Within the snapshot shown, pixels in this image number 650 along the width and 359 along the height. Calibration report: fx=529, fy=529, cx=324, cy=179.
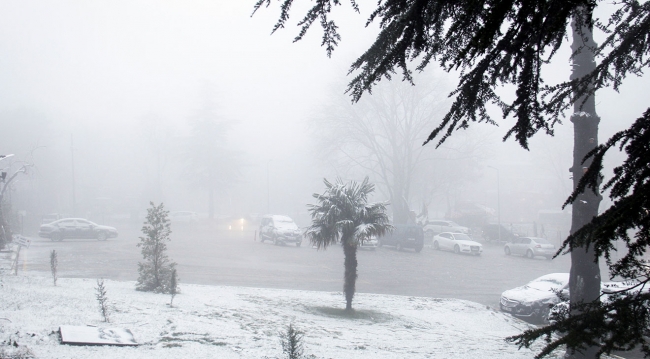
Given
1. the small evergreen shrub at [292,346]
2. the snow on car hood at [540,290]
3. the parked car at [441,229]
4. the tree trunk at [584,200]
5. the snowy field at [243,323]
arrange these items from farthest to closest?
the parked car at [441,229] < the snow on car hood at [540,290] < the tree trunk at [584,200] < the snowy field at [243,323] < the small evergreen shrub at [292,346]

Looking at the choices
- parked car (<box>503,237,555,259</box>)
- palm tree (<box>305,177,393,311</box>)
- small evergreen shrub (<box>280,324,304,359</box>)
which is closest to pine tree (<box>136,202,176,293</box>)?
palm tree (<box>305,177,393,311</box>)

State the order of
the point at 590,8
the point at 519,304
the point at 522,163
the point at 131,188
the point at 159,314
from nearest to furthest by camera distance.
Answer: the point at 590,8 → the point at 159,314 → the point at 519,304 → the point at 131,188 → the point at 522,163

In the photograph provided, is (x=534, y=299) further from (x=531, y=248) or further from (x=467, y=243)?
(x=531, y=248)

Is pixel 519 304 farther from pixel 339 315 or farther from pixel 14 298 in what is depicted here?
A: pixel 14 298

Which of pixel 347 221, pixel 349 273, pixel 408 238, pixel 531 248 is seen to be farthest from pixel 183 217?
pixel 347 221

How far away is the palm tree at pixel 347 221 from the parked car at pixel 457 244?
19.1 m

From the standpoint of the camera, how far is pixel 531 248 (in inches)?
1210

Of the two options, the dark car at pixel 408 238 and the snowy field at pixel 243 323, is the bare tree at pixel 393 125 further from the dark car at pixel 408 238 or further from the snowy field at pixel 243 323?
the snowy field at pixel 243 323

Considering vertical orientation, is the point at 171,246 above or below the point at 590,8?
below

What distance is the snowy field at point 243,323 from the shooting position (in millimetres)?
7402

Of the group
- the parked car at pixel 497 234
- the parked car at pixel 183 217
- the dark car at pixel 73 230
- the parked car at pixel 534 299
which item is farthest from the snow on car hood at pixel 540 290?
the parked car at pixel 183 217

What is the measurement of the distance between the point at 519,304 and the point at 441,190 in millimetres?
38422

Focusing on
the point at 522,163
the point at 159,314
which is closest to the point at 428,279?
the point at 159,314

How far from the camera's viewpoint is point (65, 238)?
31.6 metres
